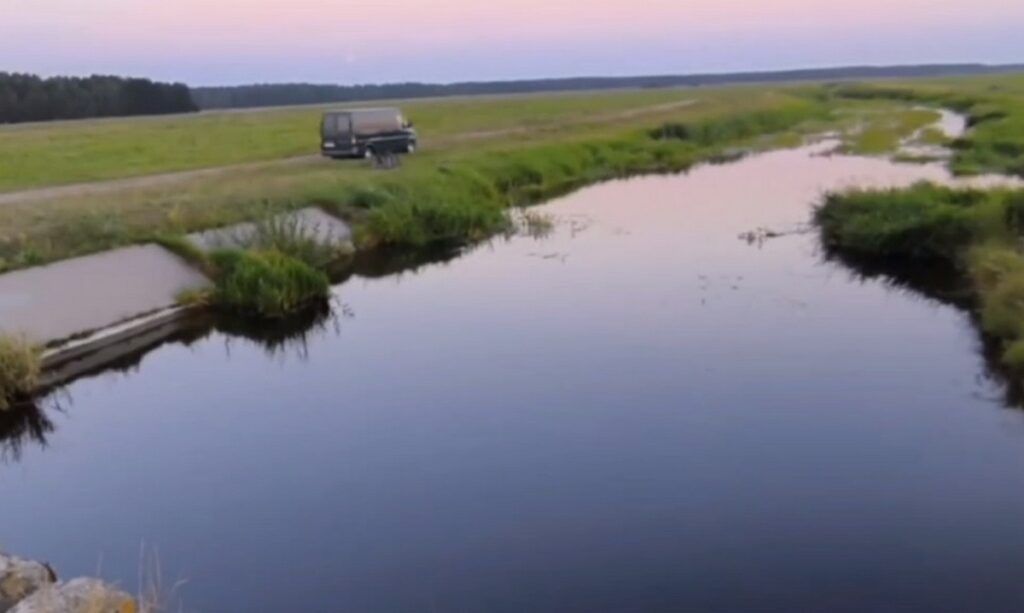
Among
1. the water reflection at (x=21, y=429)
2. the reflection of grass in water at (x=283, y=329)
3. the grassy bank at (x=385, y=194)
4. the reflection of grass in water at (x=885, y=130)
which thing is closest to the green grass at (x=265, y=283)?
the reflection of grass in water at (x=283, y=329)

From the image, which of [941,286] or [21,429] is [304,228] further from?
[941,286]

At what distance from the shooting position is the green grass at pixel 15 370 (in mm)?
14516

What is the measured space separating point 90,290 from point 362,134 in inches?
760


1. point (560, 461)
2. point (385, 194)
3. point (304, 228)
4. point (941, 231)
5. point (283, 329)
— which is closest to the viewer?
point (560, 461)

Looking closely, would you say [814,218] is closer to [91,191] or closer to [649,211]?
[649,211]

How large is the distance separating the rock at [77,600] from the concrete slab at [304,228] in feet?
50.7

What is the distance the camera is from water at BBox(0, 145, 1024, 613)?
949 centimetres

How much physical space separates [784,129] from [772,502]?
5531 centimetres

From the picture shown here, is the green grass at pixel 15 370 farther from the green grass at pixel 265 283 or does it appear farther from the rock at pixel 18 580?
the rock at pixel 18 580

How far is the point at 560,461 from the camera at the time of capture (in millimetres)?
12070

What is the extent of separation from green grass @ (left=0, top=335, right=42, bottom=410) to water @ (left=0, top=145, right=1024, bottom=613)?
0.41 metres

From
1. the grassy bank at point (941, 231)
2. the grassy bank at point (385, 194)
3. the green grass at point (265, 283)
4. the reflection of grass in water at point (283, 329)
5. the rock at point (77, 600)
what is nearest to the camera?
the rock at point (77, 600)

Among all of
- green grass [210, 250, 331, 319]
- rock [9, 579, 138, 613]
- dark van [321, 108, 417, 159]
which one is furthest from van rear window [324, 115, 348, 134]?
rock [9, 579, 138, 613]

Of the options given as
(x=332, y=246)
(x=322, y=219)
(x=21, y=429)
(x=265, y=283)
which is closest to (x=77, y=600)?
(x=21, y=429)
